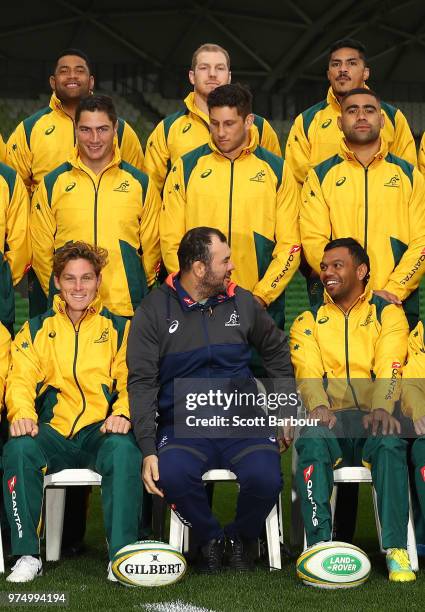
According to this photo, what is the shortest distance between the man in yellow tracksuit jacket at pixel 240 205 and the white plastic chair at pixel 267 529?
3.85 ft

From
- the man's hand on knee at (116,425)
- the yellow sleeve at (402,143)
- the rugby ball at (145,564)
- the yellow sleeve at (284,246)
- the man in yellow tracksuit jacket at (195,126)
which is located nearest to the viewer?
the rugby ball at (145,564)

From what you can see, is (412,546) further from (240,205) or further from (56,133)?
(56,133)

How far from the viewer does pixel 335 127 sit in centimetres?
618

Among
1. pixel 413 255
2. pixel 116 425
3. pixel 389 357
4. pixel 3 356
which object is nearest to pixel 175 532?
pixel 116 425

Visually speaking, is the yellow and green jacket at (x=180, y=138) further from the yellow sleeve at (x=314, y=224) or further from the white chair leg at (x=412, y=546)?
the white chair leg at (x=412, y=546)

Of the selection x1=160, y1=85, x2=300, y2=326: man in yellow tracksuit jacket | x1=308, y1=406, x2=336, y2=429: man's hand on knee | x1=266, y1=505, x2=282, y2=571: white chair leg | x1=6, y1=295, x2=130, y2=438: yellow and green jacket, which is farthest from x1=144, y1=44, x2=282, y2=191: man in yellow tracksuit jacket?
x1=266, y1=505, x2=282, y2=571: white chair leg

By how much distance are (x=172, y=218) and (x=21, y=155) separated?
1.14m

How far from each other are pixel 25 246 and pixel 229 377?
4.52ft

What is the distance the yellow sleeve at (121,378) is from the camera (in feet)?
15.2

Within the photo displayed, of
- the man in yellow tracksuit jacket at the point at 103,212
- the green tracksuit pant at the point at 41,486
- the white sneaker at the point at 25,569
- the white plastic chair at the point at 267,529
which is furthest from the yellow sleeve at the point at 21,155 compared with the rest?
the white sneaker at the point at 25,569

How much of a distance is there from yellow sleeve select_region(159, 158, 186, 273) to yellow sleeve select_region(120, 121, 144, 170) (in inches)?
26.8

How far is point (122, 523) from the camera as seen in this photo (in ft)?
14.2

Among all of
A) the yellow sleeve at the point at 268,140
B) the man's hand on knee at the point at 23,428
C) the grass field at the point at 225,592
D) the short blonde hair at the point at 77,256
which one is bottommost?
the grass field at the point at 225,592

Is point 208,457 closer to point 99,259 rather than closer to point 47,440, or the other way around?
point 47,440
